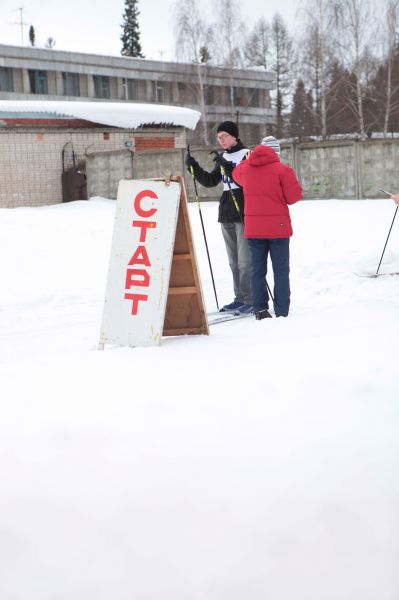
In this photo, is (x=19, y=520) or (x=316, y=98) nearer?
(x=19, y=520)

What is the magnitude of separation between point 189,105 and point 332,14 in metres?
18.0

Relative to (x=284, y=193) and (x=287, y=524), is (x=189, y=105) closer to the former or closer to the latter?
(x=284, y=193)

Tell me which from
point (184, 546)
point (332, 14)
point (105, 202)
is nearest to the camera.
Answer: point (184, 546)

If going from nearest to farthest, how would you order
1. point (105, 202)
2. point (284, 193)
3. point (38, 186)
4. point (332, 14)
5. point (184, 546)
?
point (184, 546)
point (284, 193)
point (105, 202)
point (38, 186)
point (332, 14)

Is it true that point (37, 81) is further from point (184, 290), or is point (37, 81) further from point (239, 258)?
point (184, 290)

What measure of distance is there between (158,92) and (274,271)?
1995 inches

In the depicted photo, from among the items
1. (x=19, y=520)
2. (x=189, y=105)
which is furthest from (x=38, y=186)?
(x=189, y=105)

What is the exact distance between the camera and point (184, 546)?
9.15 feet

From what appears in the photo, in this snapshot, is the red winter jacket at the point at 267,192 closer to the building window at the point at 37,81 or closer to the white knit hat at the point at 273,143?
the white knit hat at the point at 273,143

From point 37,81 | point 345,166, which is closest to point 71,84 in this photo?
point 37,81

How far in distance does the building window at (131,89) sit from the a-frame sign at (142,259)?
164 ft

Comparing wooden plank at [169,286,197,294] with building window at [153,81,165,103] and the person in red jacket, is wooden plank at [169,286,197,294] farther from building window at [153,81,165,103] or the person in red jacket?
building window at [153,81,165,103]

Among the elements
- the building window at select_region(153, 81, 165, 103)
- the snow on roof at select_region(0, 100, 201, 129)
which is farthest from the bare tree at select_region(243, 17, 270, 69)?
the snow on roof at select_region(0, 100, 201, 129)

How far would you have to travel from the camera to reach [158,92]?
56.2 meters
